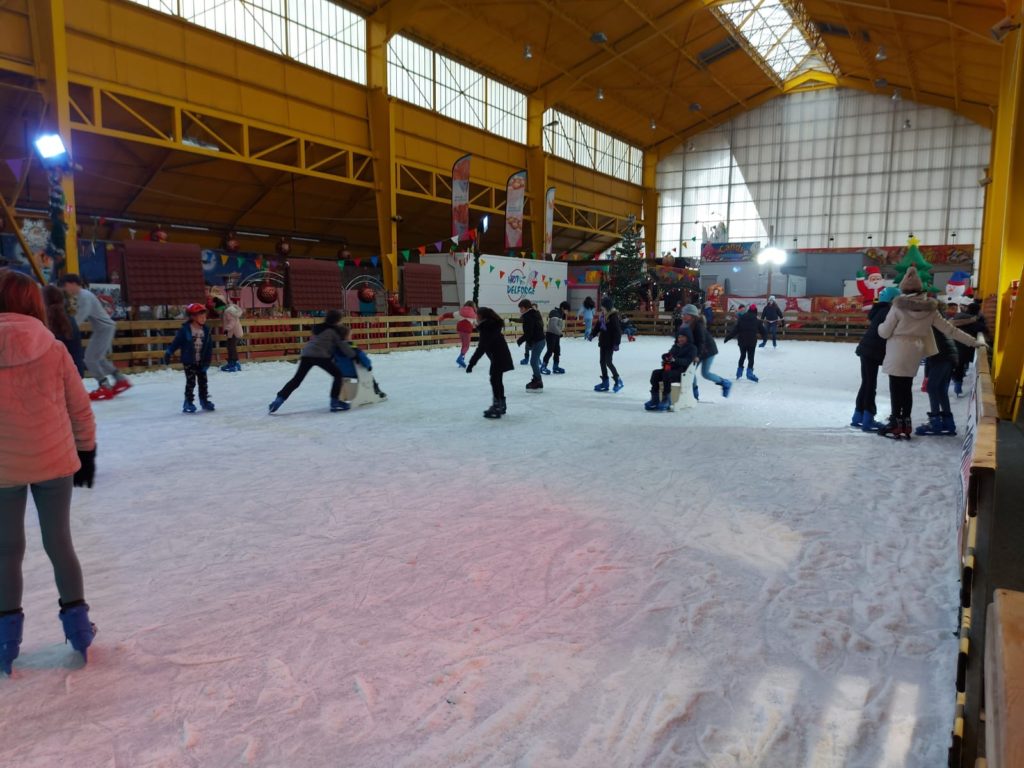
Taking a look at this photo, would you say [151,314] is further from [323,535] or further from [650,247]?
[650,247]

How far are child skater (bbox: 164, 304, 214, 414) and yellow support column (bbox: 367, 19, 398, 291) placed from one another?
1141 centimetres

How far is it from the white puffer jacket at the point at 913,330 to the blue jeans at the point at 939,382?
71 centimetres

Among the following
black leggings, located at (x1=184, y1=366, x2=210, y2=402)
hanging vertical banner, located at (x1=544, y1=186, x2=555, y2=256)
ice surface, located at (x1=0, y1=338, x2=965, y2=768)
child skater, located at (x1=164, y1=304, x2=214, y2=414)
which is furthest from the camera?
hanging vertical banner, located at (x1=544, y1=186, x2=555, y2=256)

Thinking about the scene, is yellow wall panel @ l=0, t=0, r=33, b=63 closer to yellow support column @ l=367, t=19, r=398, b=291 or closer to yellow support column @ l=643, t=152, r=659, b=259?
yellow support column @ l=367, t=19, r=398, b=291

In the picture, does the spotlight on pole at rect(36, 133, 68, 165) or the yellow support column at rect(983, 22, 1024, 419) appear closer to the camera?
the yellow support column at rect(983, 22, 1024, 419)

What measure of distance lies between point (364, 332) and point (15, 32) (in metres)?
8.94

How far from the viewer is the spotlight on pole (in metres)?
11.6

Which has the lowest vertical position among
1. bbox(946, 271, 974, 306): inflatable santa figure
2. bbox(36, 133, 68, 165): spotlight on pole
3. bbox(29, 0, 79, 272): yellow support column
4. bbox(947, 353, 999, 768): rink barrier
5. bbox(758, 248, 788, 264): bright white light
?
bbox(947, 353, 999, 768): rink barrier

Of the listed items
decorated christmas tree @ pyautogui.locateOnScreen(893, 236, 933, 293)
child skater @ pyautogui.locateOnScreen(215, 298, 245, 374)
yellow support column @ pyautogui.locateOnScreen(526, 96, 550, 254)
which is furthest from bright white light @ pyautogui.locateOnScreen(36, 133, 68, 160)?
decorated christmas tree @ pyautogui.locateOnScreen(893, 236, 933, 293)

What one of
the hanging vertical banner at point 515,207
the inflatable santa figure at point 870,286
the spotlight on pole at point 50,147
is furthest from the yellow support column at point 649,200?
the spotlight on pole at point 50,147

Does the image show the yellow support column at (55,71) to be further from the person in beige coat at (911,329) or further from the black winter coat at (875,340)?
the person in beige coat at (911,329)

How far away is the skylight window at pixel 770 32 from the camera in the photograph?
24.5m

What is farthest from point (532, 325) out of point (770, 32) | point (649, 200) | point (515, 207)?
point (649, 200)

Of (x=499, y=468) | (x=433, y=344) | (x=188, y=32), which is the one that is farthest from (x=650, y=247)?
(x=499, y=468)
